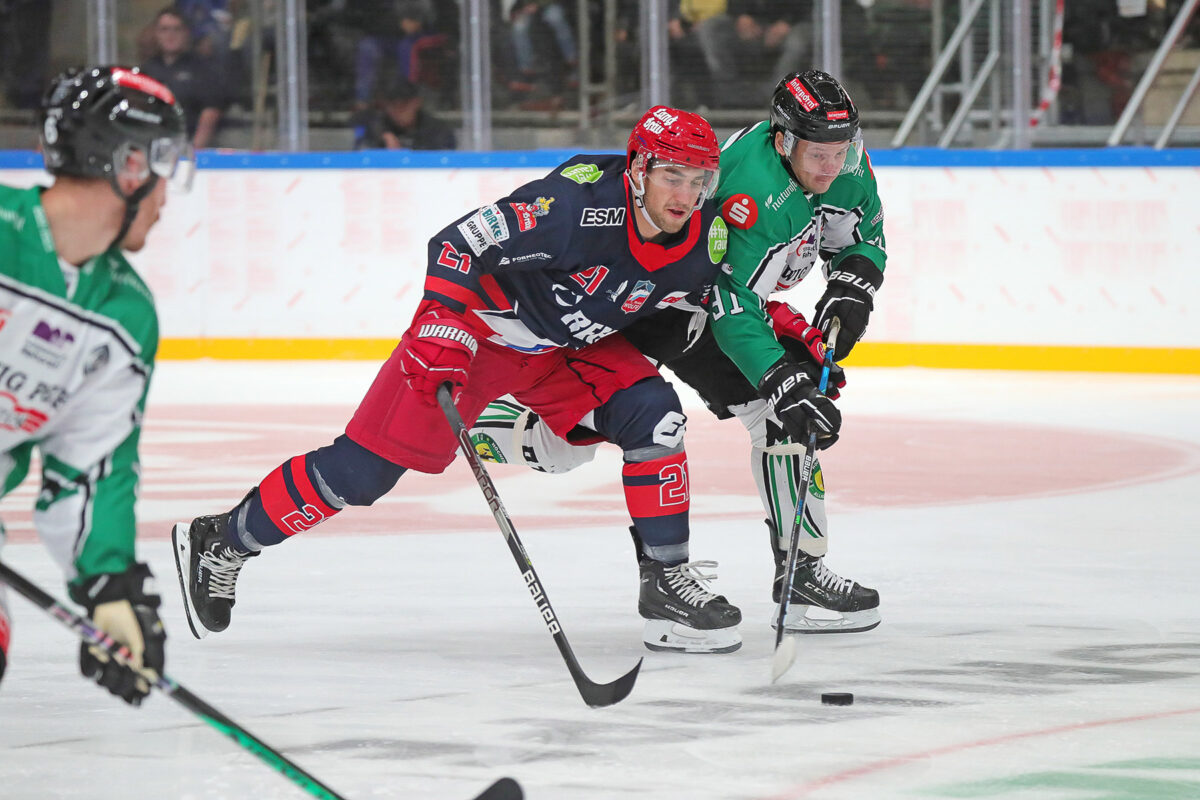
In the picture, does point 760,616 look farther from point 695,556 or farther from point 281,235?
point 281,235

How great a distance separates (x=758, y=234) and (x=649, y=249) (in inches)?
9.8

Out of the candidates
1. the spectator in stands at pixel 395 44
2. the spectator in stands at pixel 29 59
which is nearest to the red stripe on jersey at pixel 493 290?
the spectator in stands at pixel 395 44

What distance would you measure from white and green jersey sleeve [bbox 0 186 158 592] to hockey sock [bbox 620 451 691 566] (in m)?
1.35

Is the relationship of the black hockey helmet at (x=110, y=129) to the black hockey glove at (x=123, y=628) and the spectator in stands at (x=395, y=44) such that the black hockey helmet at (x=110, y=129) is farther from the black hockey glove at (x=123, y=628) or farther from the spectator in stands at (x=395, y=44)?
the spectator in stands at (x=395, y=44)

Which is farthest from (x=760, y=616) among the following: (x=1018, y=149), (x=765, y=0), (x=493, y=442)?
(x=765, y=0)

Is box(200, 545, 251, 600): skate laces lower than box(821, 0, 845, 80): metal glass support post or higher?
lower

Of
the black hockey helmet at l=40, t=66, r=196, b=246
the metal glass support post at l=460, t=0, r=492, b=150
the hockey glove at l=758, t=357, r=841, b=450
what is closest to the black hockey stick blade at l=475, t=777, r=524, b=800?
the black hockey helmet at l=40, t=66, r=196, b=246

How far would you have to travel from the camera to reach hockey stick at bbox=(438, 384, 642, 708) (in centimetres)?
291

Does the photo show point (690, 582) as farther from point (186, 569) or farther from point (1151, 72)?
point (1151, 72)

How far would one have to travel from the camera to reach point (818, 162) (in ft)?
11.2

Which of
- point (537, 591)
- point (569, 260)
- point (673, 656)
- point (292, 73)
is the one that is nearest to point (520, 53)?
point (292, 73)

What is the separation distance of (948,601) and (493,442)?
0.98 meters

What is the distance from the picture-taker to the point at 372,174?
8891 millimetres

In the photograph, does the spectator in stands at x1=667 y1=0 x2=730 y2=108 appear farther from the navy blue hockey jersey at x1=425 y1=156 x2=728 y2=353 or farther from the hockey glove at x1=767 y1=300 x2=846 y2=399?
the navy blue hockey jersey at x1=425 y1=156 x2=728 y2=353
